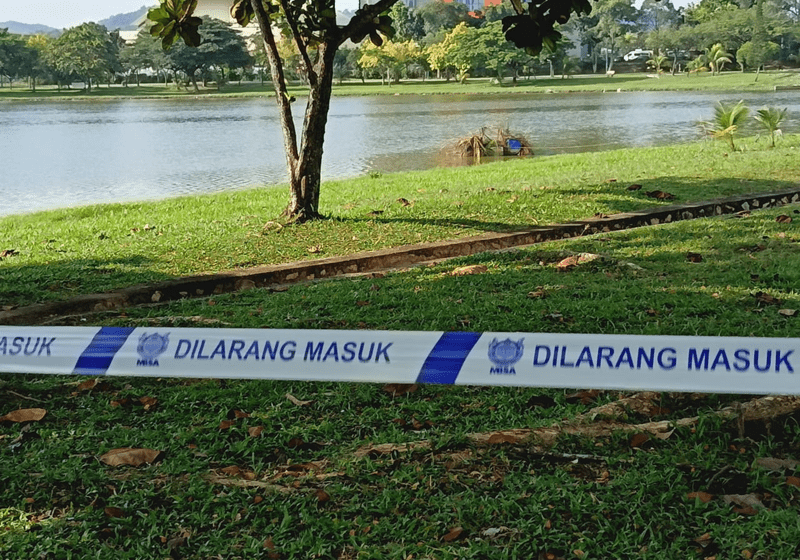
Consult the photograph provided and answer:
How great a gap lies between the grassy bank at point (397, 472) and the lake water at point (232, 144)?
12270 mm

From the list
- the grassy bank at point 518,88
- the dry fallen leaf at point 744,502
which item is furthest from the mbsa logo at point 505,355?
the grassy bank at point 518,88

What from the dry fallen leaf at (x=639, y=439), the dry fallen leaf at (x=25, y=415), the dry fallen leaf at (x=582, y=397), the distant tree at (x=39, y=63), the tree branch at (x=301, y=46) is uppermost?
the distant tree at (x=39, y=63)

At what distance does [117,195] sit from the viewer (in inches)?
647

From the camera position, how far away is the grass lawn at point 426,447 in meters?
2.75

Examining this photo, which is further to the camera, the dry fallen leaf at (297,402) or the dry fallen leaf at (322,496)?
the dry fallen leaf at (297,402)

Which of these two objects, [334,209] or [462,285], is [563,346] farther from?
[334,209]

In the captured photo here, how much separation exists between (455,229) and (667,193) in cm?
282

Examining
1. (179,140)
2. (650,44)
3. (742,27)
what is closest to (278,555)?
(179,140)

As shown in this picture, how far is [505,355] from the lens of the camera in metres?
2.98

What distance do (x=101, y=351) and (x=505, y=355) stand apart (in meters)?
1.52

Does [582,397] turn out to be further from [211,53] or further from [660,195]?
[211,53]

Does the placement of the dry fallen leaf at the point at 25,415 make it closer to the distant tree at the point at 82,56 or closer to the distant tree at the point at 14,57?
the distant tree at the point at 82,56

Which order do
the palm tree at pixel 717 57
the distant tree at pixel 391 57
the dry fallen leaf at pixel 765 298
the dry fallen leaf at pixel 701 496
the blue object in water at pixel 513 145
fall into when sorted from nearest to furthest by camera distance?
the dry fallen leaf at pixel 701 496 → the dry fallen leaf at pixel 765 298 → the blue object in water at pixel 513 145 → the palm tree at pixel 717 57 → the distant tree at pixel 391 57

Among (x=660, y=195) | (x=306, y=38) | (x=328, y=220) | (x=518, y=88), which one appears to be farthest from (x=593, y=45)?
(x=328, y=220)
